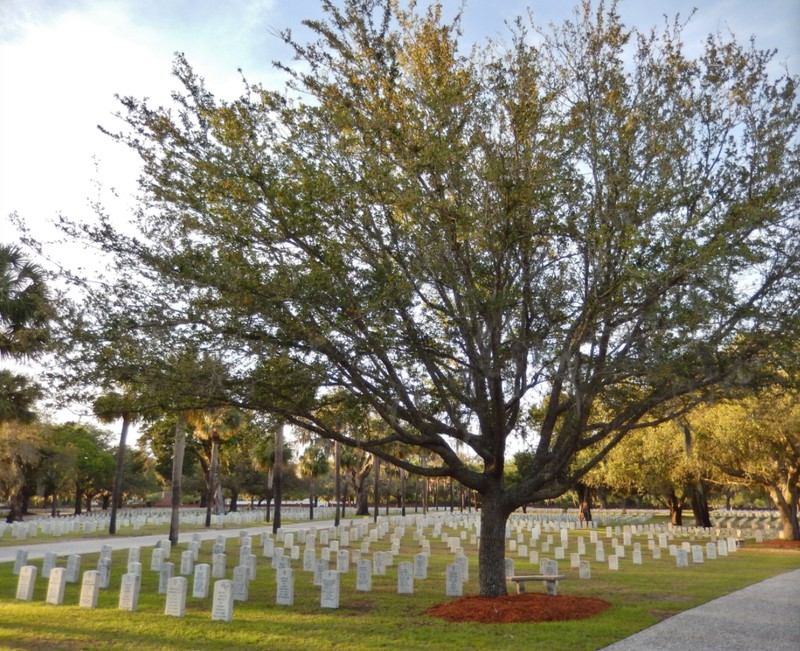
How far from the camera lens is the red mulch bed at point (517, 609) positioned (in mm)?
10422

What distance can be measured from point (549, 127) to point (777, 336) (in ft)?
16.2

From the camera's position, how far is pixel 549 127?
10.7 m

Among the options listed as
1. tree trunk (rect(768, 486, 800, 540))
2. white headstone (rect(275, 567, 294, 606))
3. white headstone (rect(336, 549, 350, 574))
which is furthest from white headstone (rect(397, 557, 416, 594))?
tree trunk (rect(768, 486, 800, 540))

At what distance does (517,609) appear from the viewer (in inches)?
420

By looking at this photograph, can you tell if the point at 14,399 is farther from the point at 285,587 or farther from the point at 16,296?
the point at 285,587

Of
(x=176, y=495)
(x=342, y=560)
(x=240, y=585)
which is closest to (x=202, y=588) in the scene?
(x=240, y=585)

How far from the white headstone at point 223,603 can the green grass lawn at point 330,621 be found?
0.57ft

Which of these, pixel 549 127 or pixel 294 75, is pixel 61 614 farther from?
pixel 549 127

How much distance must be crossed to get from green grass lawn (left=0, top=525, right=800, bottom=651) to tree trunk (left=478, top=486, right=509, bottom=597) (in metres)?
1.23

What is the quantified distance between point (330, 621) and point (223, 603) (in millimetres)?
1777

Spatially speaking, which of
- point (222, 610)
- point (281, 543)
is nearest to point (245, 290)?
point (222, 610)

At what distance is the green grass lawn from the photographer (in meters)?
8.94

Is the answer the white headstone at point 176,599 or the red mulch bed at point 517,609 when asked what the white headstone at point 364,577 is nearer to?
the red mulch bed at point 517,609

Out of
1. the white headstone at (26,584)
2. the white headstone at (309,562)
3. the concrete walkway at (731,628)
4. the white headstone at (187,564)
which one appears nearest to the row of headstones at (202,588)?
the white headstone at (26,584)
